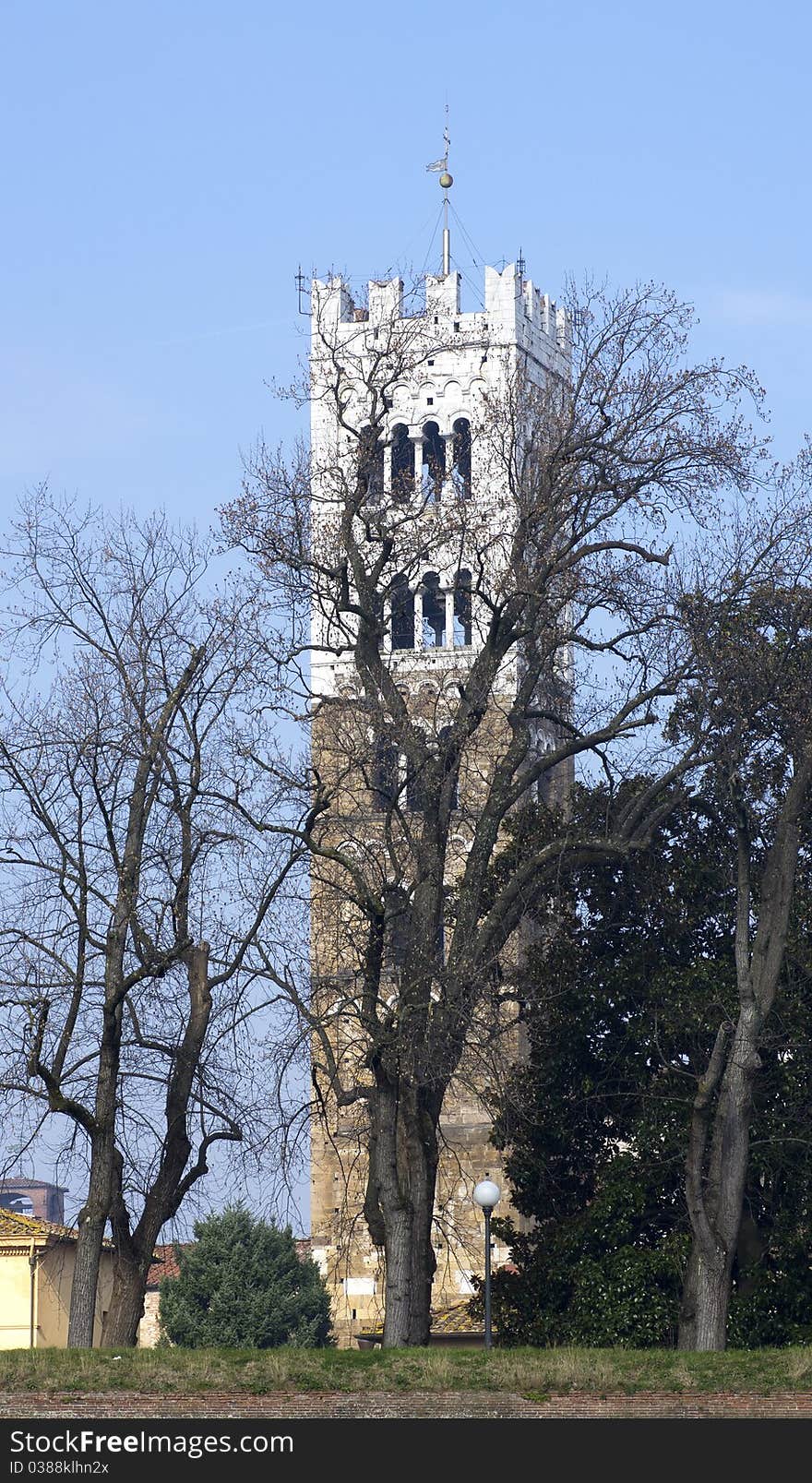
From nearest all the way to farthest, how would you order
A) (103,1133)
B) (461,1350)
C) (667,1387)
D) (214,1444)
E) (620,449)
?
(214,1444) < (667,1387) < (461,1350) < (103,1133) < (620,449)

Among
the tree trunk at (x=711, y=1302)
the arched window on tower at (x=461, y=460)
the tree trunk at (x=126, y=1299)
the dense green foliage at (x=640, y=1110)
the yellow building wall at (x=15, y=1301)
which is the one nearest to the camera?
the tree trunk at (x=126, y=1299)

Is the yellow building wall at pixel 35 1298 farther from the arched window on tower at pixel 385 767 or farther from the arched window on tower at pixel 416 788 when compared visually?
the arched window on tower at pixel 385 767

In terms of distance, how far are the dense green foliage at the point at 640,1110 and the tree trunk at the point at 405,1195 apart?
134 centimetres

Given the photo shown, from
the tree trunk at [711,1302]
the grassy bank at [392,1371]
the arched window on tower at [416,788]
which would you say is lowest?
the grassy bank at [392,1371]

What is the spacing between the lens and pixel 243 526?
91.6ft

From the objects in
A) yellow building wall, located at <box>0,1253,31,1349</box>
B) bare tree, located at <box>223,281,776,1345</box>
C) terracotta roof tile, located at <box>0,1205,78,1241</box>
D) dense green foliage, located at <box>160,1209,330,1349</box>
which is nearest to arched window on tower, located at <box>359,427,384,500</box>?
bare tree, located at <box>223,281,776,1345</box>

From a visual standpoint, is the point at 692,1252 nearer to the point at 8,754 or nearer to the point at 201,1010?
the point at 201,1010

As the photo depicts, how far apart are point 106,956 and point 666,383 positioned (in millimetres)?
9852

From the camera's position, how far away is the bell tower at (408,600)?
92.7 feet

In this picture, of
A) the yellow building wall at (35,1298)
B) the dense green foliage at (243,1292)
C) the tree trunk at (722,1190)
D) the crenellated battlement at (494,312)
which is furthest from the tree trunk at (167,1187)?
the crenellated battlement at (494,312)

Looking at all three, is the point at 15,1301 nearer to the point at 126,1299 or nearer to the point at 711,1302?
the point at 126,1299

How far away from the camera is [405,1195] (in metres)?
25.8

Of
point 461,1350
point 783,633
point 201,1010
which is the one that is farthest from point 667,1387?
point 783,633

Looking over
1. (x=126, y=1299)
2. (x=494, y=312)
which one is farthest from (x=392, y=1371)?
(x=494, y=312)
